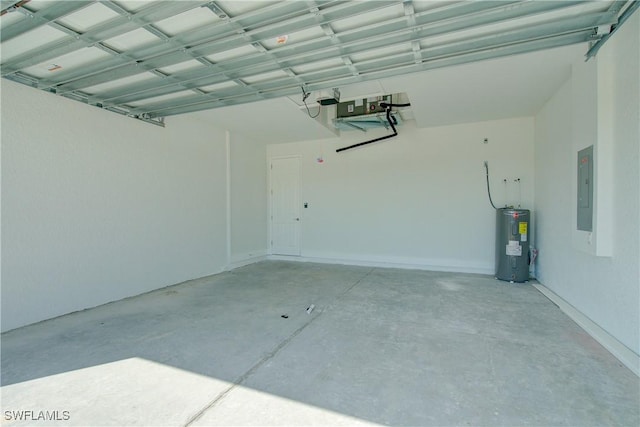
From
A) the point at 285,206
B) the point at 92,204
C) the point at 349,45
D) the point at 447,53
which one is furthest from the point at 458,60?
the point at 285,206

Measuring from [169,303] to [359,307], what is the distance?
96.7 inches

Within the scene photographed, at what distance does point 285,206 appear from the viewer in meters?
7.16

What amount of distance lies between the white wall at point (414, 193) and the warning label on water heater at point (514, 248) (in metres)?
0.64

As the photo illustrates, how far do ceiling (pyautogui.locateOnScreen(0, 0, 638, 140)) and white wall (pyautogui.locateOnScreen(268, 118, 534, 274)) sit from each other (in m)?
1.68

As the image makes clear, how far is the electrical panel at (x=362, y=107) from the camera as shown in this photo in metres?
5.13

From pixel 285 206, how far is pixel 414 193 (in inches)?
117

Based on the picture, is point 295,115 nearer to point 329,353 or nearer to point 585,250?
point 329,353

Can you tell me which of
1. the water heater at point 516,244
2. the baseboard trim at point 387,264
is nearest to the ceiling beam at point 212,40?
the water heater at point 516,244

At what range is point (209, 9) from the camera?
2170 millimetres

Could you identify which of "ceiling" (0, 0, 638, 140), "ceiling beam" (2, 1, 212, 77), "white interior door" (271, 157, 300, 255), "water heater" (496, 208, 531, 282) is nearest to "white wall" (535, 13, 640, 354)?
"ceiling" (0, 0, 638, 140)

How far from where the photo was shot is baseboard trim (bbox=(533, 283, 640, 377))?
2266 mm

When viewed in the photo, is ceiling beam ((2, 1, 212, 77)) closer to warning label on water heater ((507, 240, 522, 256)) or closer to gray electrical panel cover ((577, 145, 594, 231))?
gray electrical panel cover ((577, 145, 594, 231))

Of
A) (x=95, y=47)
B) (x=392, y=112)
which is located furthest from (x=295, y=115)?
(x=95, y=47)

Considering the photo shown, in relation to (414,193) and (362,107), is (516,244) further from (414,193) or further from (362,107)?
(362,107)
